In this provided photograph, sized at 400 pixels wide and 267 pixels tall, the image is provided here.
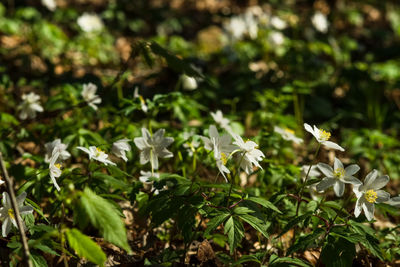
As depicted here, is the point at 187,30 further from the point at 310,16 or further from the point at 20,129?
the point at 20,129

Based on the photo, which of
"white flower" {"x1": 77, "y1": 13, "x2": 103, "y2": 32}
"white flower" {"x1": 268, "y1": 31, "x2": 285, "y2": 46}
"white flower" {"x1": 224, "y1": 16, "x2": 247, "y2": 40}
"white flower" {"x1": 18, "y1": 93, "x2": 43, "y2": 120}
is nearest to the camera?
"white flower" {"x1": 18, "y1": 93, "x2": 43, "y2": 120}

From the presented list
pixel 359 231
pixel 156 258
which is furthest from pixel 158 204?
pixel 359 231

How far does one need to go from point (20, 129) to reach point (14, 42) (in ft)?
9.96

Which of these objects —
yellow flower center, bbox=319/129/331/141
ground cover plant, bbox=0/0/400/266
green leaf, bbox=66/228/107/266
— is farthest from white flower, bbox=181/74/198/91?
green leaf, bbox=66/228/107/266

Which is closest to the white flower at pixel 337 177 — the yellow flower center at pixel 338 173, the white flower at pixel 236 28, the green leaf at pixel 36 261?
the yellow flower center at pixel 338 173

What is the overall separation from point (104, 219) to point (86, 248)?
12 centimetres

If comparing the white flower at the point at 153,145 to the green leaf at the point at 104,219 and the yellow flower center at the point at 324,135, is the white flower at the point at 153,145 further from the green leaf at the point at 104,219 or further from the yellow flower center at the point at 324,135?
the yellow flower center at the point at 324,135

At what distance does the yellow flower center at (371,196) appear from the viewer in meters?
1.86

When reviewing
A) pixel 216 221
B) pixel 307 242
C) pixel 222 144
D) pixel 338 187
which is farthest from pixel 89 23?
pixel 307 242

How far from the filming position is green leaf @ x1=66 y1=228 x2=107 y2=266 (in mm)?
1396

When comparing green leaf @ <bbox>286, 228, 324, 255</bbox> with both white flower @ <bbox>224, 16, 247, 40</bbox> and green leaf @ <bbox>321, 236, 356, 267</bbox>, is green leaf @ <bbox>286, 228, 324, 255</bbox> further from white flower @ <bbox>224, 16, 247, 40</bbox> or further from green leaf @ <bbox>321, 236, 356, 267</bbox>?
white flower @ <bbox>224, 16, 247, 40</bbox>

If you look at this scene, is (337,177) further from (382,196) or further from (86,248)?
(86,248)

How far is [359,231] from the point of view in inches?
70.0

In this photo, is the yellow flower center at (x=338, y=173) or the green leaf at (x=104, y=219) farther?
the yellow flower center at (x=338, y=173)
